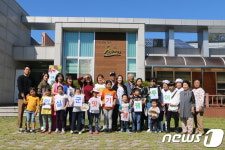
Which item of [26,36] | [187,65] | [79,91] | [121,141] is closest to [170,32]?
[187,65]

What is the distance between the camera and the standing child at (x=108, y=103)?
7199mm

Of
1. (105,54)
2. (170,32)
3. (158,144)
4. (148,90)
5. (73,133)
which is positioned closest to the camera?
(158,144)

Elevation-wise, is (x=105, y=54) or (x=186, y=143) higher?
(x=105, y=54)

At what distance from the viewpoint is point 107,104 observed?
23.7 feet

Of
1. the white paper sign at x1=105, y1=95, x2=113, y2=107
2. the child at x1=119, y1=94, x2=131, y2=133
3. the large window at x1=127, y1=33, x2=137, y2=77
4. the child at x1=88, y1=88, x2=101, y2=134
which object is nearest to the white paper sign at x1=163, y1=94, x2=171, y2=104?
the child at x1=119, y1=94, x2=131, y2=133

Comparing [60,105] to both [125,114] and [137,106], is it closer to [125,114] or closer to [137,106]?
[125,114]

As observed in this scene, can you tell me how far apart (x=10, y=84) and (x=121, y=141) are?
12.5 meters

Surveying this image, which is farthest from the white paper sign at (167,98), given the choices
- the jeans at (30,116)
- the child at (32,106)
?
the jeans at (30,116)

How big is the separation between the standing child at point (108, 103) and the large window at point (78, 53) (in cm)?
801

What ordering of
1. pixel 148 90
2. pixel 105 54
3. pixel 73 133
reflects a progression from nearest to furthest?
1. pixel 73 133
2. pixel 148 90
3. pixel 105 54

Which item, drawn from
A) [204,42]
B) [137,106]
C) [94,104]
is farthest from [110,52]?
[94,104]

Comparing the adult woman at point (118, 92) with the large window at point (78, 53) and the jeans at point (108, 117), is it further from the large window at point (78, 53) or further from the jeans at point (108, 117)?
the large window at point (78, 53)

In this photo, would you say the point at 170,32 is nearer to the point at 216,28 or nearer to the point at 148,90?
the point at 216,28

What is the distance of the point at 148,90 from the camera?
774 cm
